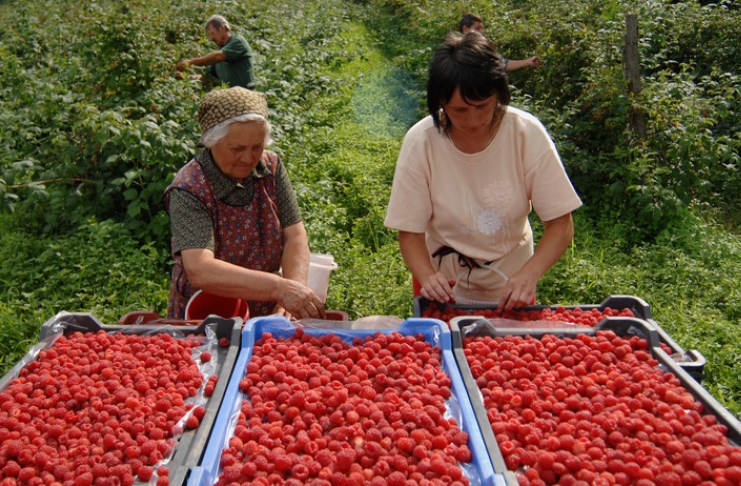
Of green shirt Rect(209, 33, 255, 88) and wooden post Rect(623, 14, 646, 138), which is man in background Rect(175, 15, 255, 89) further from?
wooden post Rect(623, 14, 646, 138)

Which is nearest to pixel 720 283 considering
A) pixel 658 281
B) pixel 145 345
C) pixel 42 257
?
pixel 658 281

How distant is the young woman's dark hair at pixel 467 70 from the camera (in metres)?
2.38

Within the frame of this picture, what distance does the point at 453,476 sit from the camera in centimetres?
Answer: 174

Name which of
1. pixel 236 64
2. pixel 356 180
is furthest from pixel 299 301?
pixel 236 64

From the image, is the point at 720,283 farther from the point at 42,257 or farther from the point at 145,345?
the point at 42,257

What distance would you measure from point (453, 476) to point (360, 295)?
10.2ft

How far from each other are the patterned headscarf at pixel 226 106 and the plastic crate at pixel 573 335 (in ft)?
4.13

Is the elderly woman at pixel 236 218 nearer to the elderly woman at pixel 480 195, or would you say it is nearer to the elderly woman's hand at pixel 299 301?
the elderly woman's hand at pixel 299 301

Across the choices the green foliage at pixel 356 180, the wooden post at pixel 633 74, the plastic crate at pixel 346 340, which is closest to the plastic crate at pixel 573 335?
the plastic crate at pixel 346 340

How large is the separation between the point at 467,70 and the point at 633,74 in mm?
4084

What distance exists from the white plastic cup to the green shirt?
493 cm

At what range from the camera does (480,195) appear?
8.94ft

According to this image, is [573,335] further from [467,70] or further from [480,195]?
[467,70]

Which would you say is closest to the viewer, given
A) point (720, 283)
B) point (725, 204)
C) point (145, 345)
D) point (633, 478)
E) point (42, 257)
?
point (633, 478)
